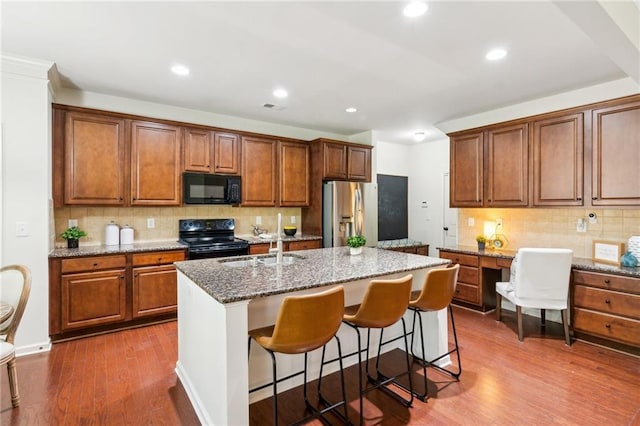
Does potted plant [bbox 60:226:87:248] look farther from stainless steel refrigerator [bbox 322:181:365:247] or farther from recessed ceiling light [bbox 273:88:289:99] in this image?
stainless steel refrigerator [bbox 322:181:365:247]

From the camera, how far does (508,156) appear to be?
157 inches

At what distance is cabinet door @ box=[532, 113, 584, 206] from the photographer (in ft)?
11.3

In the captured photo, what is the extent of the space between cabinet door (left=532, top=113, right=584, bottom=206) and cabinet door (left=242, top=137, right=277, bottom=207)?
3.33 metres

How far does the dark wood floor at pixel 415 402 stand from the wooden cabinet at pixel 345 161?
2.84 meters

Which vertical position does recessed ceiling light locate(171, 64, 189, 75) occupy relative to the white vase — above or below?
above

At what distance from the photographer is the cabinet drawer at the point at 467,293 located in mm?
4145

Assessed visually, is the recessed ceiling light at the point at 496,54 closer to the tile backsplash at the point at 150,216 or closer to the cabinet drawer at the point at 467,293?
the cabinet drawer at the point at 467,293

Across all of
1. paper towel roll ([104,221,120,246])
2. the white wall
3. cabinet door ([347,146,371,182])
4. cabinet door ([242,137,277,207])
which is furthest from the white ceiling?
paper towel roll ([104,221,120,246])

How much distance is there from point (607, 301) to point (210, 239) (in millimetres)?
4381

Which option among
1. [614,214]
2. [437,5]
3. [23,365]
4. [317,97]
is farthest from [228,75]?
[614,214]

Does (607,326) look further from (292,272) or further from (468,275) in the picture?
(292,272)

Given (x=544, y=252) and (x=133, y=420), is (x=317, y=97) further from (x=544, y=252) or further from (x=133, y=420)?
(x=133, y=420)

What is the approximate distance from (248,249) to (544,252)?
3313mm

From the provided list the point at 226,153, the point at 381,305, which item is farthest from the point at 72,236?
the point at 381,305
